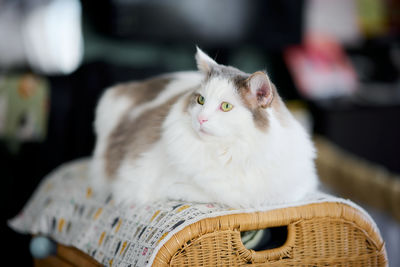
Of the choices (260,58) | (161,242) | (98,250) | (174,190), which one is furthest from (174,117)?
(260,58)

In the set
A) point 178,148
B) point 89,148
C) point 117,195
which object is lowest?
point 89,148

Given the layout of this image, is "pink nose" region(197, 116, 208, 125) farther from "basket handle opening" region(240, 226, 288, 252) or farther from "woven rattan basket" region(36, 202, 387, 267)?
"basket handle opening" region(240, 226, 288, 252)

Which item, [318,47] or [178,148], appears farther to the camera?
[318,47]

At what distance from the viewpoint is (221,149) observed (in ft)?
3.20

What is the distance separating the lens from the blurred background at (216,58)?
85.6 inches

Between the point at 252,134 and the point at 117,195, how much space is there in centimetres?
47

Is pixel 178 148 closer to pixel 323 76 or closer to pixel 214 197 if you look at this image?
pixel 214 197

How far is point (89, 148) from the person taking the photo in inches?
87.0

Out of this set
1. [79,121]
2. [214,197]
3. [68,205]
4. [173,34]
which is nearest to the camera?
[214,197]

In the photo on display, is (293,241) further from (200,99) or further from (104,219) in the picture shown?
(104,219)

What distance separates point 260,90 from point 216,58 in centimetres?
152

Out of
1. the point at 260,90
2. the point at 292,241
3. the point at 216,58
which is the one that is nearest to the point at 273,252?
the point at 292,241

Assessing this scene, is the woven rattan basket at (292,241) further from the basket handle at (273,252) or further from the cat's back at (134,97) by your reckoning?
the cat's back at (134,97)

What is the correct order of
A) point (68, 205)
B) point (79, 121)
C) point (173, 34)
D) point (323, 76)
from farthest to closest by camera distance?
point (323, 76), point (173, 34), point (79, 121), point (68, 205)
